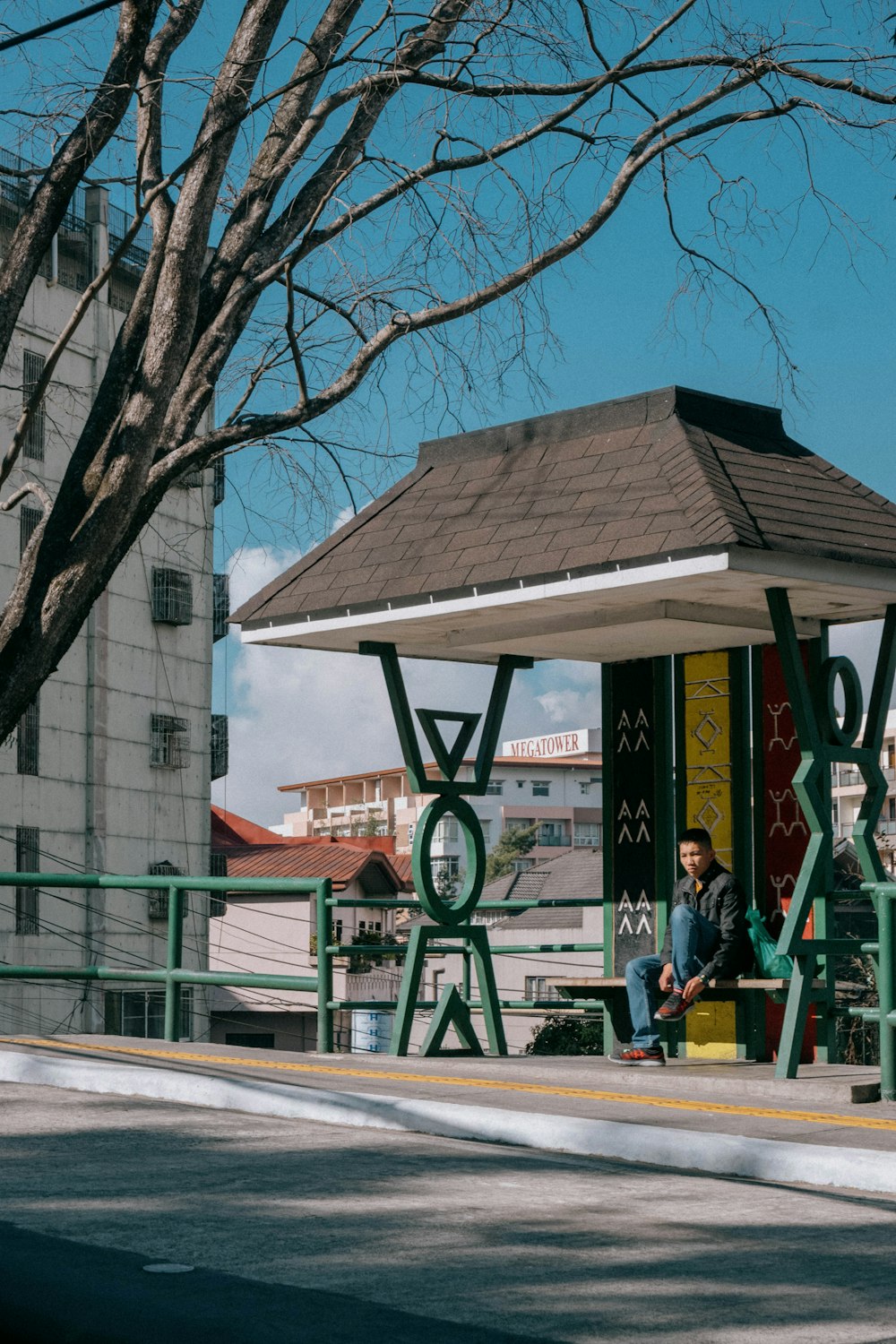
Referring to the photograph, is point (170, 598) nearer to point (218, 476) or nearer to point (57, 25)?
point (218, 476)

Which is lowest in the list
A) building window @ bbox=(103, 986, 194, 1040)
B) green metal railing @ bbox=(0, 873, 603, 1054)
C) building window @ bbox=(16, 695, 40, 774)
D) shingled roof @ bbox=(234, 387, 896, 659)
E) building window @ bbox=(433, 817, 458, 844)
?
building window @ bbox=(103, 986, 194, 1040)

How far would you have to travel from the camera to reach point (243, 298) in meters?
12.3

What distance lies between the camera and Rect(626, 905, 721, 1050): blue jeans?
1109 cm

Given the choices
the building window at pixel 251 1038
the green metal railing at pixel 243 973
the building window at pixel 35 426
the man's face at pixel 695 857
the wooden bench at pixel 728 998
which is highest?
the building window at pixel 35 426

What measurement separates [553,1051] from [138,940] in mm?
19271

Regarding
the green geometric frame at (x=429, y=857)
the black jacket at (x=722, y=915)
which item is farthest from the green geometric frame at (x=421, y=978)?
the black jacket at (x=722, y=915)

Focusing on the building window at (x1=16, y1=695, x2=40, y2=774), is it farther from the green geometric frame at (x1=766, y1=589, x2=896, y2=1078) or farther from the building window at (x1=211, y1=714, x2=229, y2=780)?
the green geometric frame at (x1=766, y1=589, x2=896, y2=1078)

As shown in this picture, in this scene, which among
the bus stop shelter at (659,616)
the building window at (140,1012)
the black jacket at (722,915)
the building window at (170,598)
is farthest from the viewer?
the building window at (170,598)

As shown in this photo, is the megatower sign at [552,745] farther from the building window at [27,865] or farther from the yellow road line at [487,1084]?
the yellow road line at [487,1084]

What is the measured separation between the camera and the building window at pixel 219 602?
55.4 meters

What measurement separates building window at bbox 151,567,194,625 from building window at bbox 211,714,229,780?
4643 millimetres

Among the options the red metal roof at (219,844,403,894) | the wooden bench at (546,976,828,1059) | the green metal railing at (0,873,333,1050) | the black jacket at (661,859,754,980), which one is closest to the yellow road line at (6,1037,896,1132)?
the green metal railing at (0,873,333,1050)

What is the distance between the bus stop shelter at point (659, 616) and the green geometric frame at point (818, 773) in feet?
0.05

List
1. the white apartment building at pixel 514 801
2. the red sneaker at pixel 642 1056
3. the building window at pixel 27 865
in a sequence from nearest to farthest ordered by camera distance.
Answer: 1. the red sneaker at pixel 642 1056
2. the building window at pixel 27 865
3. the white apartment building at pixel 514 801
